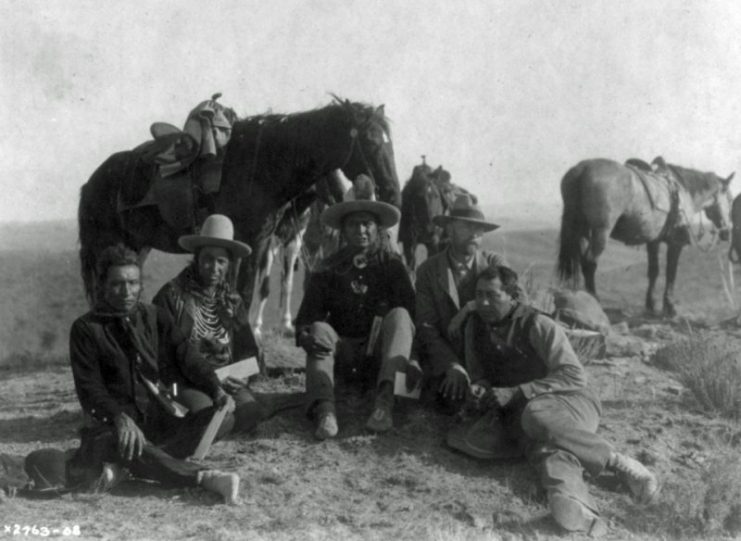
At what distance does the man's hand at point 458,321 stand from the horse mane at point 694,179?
Result: 8329 millimetres

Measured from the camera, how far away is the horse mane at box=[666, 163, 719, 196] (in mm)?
12602

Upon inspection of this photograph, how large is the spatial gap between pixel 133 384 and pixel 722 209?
11393 mm

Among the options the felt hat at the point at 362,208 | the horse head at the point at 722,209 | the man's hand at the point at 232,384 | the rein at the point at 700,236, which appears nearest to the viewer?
the man's hand at the point at 232,384

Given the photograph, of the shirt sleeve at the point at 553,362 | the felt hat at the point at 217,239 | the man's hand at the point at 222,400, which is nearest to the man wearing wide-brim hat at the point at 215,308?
the felt hat at the point at 217,239

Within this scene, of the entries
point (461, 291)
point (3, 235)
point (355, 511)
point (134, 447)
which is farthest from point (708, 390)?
point (3, 235)

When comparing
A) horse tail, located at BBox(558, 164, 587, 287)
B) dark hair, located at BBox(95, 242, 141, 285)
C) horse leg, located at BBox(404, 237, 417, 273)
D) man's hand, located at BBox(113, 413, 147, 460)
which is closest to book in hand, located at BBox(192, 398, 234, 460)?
man's hand, located at BBox(113, 413, 147, 460)

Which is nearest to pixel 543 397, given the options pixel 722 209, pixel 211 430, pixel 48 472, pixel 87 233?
pixel 211 430

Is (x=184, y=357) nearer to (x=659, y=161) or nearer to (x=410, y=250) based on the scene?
(x=410, y=250)

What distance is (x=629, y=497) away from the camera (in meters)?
4.59

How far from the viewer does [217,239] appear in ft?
17.4

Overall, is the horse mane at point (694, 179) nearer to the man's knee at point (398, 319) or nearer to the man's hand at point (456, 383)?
the man's knee at point (398, 319)

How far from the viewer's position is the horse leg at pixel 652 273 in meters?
12.5

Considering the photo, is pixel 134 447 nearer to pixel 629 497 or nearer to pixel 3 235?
pixel 629 497

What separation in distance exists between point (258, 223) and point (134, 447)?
2708 millimetres
